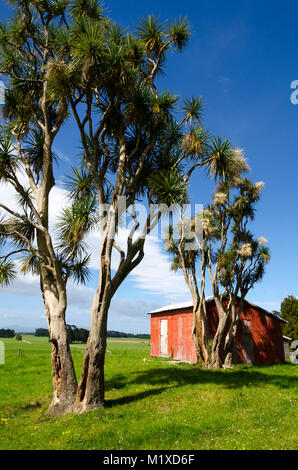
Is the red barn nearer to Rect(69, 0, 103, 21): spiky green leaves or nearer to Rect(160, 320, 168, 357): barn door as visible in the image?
Rect(160, 320, 168, 357): barn door

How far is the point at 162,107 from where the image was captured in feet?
36.7

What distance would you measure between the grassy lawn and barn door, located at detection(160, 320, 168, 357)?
12.5 m

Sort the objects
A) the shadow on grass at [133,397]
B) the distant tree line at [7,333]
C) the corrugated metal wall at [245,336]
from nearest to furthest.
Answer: the shadow on grass at [133,397] < the corrugated metal wall at [245,336] < the distant tree line at [7,333]

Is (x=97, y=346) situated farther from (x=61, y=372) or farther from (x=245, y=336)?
(x=245, y=336)

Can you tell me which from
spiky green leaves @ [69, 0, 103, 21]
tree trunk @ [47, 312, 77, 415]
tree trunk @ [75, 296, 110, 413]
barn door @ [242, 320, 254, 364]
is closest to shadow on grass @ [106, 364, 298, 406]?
tree trunk @ [75, 296, 110, 413]

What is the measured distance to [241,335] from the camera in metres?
24.0

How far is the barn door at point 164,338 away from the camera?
87.5 ft

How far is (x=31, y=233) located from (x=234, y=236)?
13.5 metres

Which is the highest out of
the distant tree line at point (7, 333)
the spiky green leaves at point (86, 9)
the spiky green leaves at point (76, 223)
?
the spiky green leaves at point (86, 9)

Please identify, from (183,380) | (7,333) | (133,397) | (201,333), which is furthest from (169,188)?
(7,333)

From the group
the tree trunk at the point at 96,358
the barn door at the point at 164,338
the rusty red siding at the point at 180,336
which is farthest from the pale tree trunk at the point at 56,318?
the barn door at the point at 164,338

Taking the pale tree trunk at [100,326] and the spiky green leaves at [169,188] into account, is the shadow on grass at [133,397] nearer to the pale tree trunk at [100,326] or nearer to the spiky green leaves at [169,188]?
the pale tree trunk at [100,326]

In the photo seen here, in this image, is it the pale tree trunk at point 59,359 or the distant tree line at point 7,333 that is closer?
the pale tree trunk at point 59,359
